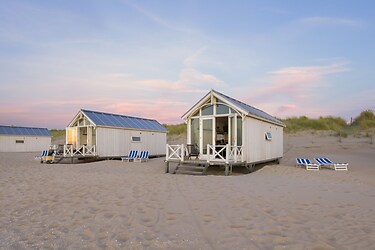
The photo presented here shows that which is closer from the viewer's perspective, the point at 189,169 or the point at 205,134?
the point at 189,169

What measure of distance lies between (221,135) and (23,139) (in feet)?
107

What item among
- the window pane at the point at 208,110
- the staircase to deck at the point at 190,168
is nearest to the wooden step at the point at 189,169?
the staircase to deck at the point at 190,168

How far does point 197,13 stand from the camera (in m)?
13.6

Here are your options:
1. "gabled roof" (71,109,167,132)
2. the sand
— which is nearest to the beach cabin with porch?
the sand

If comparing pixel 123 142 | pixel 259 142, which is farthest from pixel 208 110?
pixel 123 142

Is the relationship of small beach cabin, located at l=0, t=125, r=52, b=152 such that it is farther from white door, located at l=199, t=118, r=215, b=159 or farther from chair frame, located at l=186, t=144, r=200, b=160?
white door, located at l=199, t=118, r=215, b=159

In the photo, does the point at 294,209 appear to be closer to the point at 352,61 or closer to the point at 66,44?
the point at 352,61

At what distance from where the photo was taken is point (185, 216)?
5.68m

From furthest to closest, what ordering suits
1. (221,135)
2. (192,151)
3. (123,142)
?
(123,142), (221,135), (192,151)

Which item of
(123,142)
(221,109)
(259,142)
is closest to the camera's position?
(221,109)

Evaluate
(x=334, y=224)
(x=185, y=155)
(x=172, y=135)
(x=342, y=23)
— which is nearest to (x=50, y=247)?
(x=334, y=224)

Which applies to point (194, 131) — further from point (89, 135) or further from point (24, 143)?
point (24, 143)

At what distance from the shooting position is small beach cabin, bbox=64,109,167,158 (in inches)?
830

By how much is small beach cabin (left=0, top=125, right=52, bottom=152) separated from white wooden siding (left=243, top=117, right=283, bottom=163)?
3341 cm
